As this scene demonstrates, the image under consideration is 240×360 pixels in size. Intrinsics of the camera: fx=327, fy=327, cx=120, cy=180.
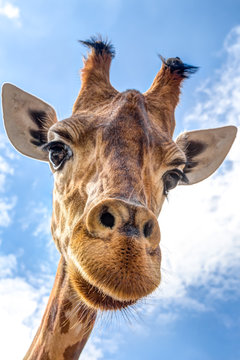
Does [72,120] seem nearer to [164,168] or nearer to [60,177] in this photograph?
[60,177]

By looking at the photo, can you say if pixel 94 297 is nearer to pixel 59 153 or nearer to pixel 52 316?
pixel 52 316

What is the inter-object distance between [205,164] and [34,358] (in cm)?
477

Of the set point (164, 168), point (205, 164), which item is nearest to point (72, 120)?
point (164, 168)

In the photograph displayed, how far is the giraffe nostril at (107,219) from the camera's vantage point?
3004 millimetres

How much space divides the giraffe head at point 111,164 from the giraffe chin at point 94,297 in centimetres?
1

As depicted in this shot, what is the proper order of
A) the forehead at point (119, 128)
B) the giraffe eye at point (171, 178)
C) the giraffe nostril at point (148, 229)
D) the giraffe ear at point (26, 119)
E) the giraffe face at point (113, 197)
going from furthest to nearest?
the giraffe ear at point (26, 119) → the giraffe eye at point (171, 178) → the forehead at point (119, 128) → the giraffe nostril at point (148, 229) → the giraffe face at point (113, 197)

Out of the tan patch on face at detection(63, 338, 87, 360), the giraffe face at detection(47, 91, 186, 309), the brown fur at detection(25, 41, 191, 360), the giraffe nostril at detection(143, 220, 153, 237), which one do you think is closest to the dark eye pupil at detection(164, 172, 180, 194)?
A: the giraffe face at detection(47, 91, 186, 309)

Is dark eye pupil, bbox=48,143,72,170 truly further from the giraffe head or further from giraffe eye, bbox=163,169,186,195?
giraffe eye, bbox=163,169,186,195

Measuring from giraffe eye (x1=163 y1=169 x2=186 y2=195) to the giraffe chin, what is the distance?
7.04ft

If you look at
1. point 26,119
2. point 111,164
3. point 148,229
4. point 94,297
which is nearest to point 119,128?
point 111,164

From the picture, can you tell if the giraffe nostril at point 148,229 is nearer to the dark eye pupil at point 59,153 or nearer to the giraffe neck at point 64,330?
the dark eye pupil at point 59,153

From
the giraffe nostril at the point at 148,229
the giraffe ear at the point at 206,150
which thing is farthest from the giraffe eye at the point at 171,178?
the giraffe nostril at the point at 148,229

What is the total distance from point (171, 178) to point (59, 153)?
177cm

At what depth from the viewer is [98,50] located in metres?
6.59
